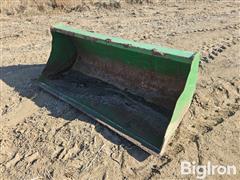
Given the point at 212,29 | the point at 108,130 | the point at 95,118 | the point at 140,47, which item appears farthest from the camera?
the point at 212,29

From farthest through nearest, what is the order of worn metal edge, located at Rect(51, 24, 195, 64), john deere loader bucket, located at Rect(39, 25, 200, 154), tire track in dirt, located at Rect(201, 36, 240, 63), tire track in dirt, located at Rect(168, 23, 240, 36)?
tire track in dirt, located at Rect(168, 23, 240, 36), tire track in dirt, located at Rect(201, 36, 240, 63), john deere loader bucket, located at Rect(39, 25, 200, 154), worn metal edge, located at Rect(51, 24, 195, 64)

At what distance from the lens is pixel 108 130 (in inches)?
165

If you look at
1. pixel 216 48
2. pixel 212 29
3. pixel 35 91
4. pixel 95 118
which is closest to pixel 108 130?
pixel 95 118

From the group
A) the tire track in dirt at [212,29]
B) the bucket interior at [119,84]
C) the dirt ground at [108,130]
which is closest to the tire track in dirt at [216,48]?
the dirt ground at [108,130]

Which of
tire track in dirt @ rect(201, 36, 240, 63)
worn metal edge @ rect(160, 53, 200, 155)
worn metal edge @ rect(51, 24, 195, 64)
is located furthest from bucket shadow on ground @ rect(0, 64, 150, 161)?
tire track in dirt @ rect(201, 36, 240, 63)

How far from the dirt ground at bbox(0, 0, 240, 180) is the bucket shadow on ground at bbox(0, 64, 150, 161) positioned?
0.04ft

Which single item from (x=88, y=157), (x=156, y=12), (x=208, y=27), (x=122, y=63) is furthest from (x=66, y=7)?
(x=88, y=157)

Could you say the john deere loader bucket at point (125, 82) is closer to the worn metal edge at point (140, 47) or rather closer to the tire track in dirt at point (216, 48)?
the worn metal edge at point (140, 47)

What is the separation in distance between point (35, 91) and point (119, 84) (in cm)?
137

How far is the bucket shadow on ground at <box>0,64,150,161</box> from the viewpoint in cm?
390

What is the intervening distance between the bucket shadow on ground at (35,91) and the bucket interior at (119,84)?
83 mm

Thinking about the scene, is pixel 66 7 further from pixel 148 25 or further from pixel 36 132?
pixel 36 132

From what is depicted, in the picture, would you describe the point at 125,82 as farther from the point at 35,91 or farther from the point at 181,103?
the point at 35,91

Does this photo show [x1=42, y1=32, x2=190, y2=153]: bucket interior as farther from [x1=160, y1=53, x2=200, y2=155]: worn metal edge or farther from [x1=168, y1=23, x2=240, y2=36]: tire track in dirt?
[x1=168, y1=23, x2=240, y2=36]: tire track in dirt
